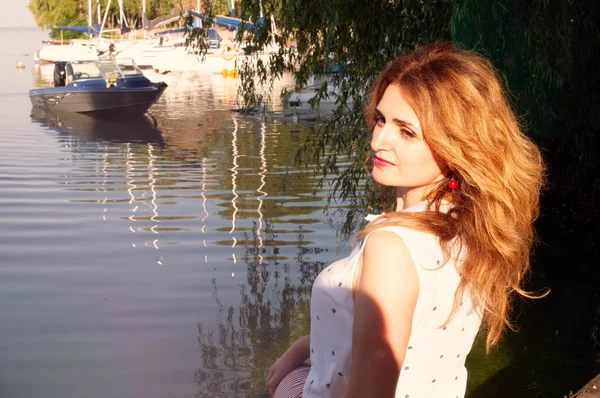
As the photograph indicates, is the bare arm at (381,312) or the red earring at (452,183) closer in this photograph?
the bare arm at (381,312)

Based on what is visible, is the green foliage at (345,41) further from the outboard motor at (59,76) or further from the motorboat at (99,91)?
the outboard motor at (59,76)

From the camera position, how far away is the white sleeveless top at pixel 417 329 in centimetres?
198

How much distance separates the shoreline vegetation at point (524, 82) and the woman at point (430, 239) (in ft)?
8.28

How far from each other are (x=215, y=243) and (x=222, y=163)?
297 inches

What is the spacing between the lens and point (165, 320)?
7980 millimetres

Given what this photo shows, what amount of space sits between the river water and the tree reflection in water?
0.05 ft

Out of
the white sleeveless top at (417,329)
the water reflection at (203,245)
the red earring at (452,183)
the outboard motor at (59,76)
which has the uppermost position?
the red earring at (452,183)

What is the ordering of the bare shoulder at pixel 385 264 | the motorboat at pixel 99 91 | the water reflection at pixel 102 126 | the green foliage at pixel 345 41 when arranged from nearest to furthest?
the bare shoulder at pixel 385 264 < the green foliage at pixel 345 41 < the water reflection at pixel 102 126 < the motorboat at pixel 99 91

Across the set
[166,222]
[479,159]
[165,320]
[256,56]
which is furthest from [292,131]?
[479,159]

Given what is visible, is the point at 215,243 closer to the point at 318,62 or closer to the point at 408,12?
the point at 318,62

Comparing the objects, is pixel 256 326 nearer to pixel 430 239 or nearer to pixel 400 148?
pixel 400 148

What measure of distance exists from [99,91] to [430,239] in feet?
88.3

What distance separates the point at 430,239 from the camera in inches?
78.7

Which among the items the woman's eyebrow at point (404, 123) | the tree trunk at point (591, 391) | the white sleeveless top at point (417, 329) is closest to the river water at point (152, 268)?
the tree trunk at point (591, 391)
